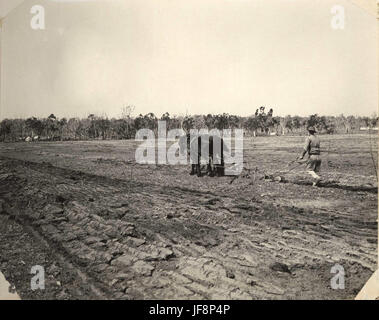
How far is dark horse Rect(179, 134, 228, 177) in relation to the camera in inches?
312

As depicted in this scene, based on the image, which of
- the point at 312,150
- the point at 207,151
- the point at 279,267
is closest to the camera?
the point at 279,267

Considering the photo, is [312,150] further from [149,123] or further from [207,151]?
[149,123]

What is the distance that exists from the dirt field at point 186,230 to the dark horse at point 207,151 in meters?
0.36

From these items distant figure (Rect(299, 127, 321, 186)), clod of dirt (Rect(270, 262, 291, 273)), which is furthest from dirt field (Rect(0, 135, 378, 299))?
distant figure (Rect(299, 127, 321, 186))

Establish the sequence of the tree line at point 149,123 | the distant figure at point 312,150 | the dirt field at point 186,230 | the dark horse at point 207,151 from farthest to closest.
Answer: the dark horse at point 207,151 → the distant figure at point 312,150 → the tree line at point 149,123 → the dirt field at point 186,230

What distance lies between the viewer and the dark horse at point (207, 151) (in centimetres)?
791

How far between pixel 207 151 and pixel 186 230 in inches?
125

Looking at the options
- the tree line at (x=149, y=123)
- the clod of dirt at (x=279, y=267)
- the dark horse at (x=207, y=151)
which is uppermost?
the tree line at (x=149, y=123)

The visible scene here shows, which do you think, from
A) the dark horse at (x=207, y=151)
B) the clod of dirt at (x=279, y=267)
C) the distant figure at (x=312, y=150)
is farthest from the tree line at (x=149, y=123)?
the clod of dirt at (x=279, y=267)

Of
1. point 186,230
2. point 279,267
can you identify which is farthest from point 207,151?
point 279,267

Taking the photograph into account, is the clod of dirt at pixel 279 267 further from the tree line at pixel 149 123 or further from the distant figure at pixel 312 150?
the tree line at pixel 149 123

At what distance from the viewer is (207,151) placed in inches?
314

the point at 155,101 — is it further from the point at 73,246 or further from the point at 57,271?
the point at 57,271

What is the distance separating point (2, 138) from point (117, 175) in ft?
8.54
